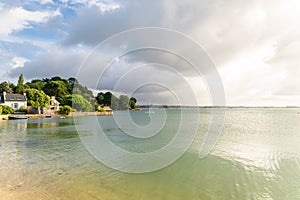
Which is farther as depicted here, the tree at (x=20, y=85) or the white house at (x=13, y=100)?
the tree at (x=20, y=85)

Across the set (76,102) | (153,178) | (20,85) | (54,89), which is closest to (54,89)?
(54,89)

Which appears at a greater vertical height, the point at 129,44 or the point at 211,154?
the point at 129,44

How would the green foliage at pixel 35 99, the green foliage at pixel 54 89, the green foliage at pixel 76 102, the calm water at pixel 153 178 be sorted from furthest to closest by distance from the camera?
1. the green foliage at pixel 54 89
2. the green foliage at pixel 76 102
3. the green foliage at pixel 35 99
4. the calm water at pixel 153 178

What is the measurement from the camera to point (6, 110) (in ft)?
183

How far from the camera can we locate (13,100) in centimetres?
6281

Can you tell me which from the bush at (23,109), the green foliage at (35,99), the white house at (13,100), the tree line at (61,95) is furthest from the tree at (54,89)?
the bush at (23,109)

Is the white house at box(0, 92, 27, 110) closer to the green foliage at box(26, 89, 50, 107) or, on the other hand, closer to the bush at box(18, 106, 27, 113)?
the bush at box(18, 106, 27, 113)

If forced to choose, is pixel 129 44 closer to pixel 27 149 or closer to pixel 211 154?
pixel 211 154

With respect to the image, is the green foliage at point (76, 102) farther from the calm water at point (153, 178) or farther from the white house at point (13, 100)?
the calm water at point (153, 178)

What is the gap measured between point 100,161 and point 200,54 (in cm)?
959

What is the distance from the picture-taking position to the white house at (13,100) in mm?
61781

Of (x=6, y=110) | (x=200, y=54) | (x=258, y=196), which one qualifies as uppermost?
(x=200, y=54)

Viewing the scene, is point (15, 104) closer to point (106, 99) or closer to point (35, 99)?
point (35, 99)

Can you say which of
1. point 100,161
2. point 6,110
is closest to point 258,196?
point 100,161
